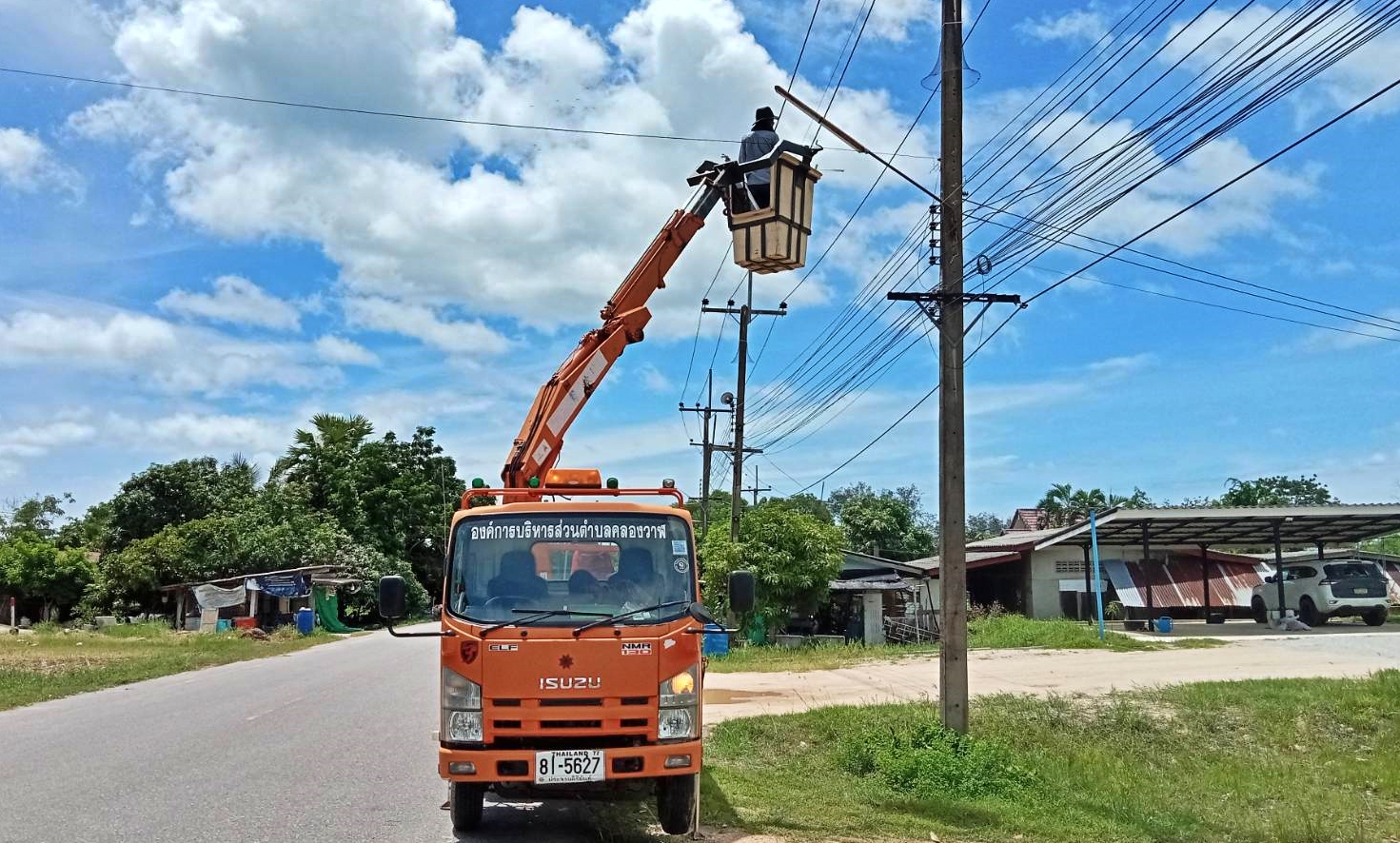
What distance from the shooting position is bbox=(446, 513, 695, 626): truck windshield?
7586 mm

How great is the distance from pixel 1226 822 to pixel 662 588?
16.9 ft

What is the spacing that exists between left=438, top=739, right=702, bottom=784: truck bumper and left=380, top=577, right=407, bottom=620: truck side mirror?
1.30m

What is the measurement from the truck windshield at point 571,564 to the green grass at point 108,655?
548 inches

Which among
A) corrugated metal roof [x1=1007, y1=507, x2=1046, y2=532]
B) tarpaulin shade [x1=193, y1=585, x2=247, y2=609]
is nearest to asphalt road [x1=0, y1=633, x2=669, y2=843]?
tarpaulin shade [x1=193, y1=585, x2=247, y2=609]

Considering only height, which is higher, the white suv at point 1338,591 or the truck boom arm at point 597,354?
the truck boom arm at point 597,354

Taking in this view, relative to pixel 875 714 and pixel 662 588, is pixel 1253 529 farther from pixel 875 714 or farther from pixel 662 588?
pixel 662 588

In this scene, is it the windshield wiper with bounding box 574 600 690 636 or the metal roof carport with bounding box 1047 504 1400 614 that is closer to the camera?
the windshield wiper with bounding box 574 600 690 636

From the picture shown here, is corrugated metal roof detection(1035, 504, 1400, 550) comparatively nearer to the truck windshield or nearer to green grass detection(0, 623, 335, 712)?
the truck windshield

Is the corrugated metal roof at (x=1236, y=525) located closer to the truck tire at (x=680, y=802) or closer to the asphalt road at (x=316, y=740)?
the asphalt road at (x=316, y=740)

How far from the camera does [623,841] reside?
7.63 meters

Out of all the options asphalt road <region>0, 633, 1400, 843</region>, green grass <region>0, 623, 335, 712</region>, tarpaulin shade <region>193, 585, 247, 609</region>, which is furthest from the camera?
tarpaulin shade <region>193, 585, 247, 609</region>

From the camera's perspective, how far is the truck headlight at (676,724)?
725 cm

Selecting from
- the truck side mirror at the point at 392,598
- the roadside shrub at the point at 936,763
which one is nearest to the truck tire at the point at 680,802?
the truck side mirror at the point at 392,598

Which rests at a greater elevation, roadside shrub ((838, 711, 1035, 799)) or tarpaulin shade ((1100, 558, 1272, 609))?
tarpaulin shade ((1100, 558, 1272, 609))
